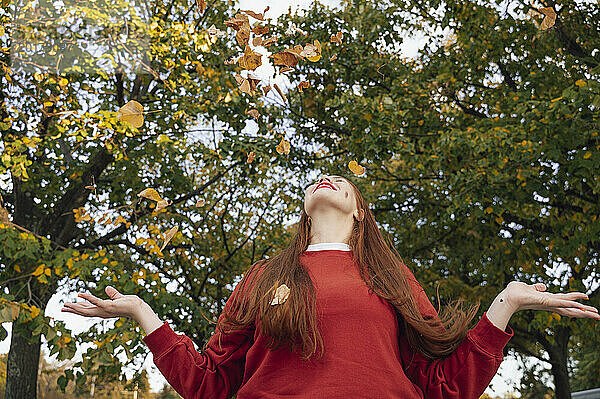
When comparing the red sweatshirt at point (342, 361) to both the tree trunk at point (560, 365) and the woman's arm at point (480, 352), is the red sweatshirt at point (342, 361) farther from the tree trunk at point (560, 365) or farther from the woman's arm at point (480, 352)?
the tree trunk at point (560, 365)

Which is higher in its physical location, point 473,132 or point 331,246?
point 473,132

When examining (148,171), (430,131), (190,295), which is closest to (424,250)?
(430,131)

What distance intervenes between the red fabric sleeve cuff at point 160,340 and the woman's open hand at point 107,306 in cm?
9

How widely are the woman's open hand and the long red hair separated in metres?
0.33

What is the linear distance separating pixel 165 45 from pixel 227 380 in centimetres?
532

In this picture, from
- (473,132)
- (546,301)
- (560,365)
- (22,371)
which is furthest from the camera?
(560,365)

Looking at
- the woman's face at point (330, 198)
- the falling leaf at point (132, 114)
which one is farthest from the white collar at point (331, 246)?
the falling leaf at point (132, 114)

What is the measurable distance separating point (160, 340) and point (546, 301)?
1227 millimetres

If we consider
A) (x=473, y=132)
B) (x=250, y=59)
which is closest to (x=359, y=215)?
(x=250, y=59)

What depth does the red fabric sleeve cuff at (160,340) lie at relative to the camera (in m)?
1.93

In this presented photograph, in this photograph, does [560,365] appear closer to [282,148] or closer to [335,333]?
[282,148]

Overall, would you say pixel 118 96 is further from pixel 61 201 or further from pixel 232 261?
pixel 232 261

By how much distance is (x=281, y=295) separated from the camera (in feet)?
6.30

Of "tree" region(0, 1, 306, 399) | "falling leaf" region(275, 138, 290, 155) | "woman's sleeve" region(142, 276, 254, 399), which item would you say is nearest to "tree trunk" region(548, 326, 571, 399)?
"tree" region(0, 1, 306, 399)
